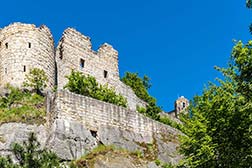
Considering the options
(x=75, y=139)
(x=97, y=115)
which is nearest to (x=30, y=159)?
(x=75, y=139)

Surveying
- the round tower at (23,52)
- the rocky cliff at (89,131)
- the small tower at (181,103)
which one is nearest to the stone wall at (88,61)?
the round tower at (23,52)

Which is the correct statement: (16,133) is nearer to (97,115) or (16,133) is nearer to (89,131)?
(89,131)

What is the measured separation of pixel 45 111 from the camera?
32375 mm

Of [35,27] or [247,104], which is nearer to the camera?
[247,104]

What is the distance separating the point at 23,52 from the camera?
39.1 m

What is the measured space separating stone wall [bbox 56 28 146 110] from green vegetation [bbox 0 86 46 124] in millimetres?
5296

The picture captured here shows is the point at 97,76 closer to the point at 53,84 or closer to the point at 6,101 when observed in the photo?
the point at 53,84

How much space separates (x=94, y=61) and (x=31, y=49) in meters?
7.42

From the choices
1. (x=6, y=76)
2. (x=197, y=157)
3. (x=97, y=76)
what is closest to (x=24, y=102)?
(x=6, y=76)

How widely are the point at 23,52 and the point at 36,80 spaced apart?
9.45 ft

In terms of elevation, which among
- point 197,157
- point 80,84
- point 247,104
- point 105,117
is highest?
point 80,84

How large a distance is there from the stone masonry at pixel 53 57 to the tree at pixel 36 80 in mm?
544

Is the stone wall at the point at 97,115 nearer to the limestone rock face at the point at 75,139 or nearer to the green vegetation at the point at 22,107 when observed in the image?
the limestone rock face at the point at 75,139

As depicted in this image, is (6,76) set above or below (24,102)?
above
